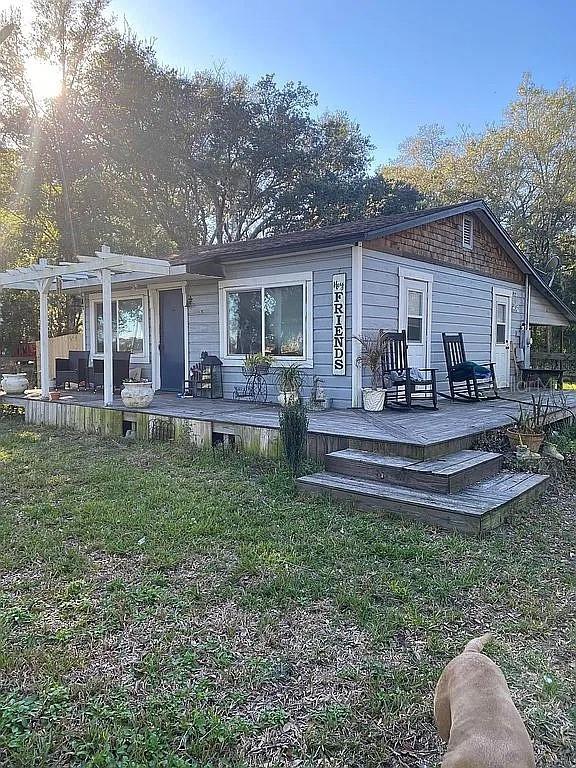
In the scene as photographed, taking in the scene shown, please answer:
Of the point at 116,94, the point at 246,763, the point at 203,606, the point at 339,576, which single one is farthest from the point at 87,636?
the point at 116,94

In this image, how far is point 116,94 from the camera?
1644cm

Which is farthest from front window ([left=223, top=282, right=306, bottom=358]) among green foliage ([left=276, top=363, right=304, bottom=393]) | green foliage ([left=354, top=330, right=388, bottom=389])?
green foliage ([left=354, top=330, right=388, bottom=389])

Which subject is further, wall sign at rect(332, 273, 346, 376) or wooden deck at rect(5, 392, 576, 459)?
wall sign at rect(332, 273, 346, 376)

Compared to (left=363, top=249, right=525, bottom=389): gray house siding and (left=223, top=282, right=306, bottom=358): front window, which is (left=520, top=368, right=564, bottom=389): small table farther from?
(left=223, top=282, right=306, bottom=358): front window

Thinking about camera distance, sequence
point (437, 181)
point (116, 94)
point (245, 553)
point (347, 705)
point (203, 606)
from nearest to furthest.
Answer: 1. point (347, 705)
2. point (203, 606)
3. point (245, 553)
4. point (116, 94)
5. point (437, 181)

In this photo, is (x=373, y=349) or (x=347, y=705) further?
(x=373, y=349)

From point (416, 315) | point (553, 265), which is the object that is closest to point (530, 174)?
point (553, 265)

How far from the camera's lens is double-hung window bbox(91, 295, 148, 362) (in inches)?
413

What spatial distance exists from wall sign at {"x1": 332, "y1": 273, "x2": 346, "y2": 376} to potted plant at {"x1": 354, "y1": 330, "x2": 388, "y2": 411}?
224 millimetres

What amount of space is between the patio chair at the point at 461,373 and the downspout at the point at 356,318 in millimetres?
1808

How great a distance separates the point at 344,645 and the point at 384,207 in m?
18.8

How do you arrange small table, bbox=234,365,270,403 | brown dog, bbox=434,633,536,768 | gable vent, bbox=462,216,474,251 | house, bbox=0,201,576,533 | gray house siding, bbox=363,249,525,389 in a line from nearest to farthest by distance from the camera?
brown dog, bbox=434,633,536,768, house, bbox=0,201,576,533, gray house siding, bbox=363,249,525,389, small table, bbox=234,365,270,403, gable vent, bbox=462,216,474,251

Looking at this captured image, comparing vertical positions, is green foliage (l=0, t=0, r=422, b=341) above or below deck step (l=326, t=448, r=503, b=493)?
above

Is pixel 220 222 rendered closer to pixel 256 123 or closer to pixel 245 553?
pixel 256 123
